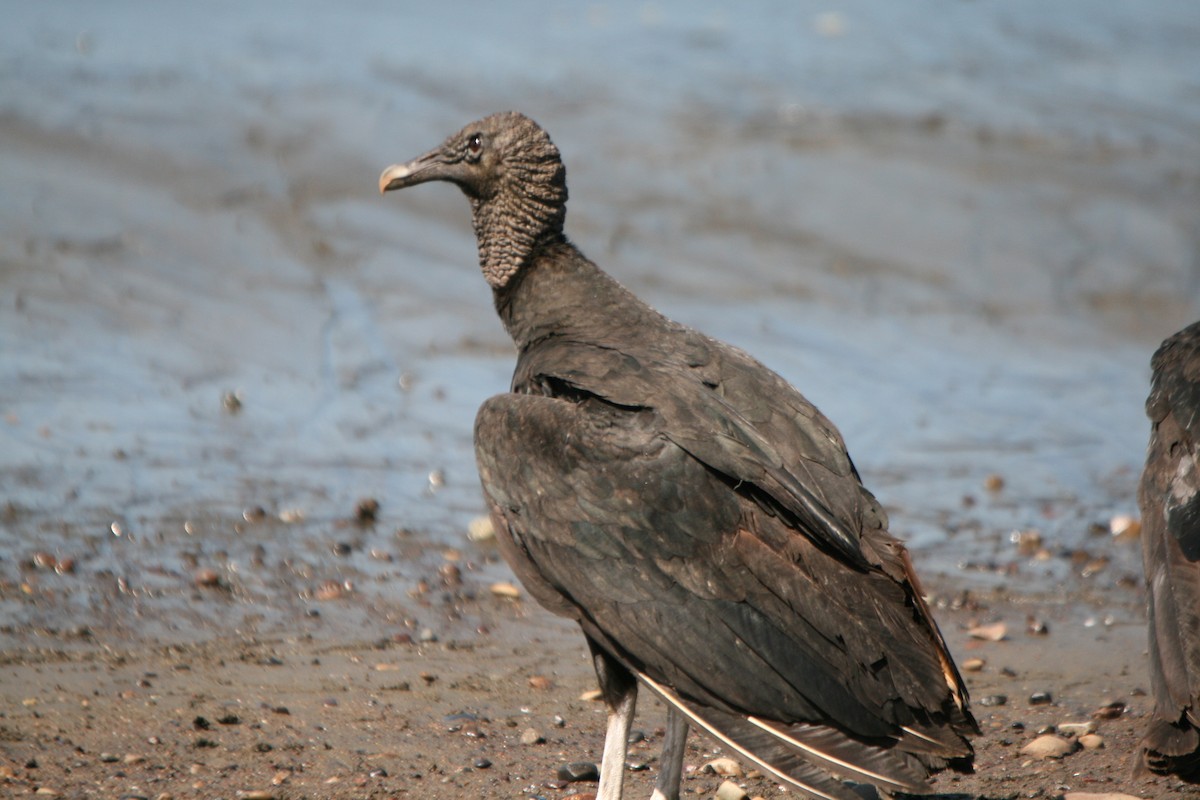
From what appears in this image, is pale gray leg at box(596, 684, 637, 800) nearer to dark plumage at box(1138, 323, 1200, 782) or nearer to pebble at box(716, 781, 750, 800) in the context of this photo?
pebble at box(716, 781, 750, 800)

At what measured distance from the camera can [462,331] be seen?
7.25m

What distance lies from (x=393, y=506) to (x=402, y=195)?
140 inches

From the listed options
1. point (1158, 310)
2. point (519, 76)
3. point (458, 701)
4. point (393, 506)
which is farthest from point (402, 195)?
point (458, 701)

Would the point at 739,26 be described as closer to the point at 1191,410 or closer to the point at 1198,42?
the point at 1198,42

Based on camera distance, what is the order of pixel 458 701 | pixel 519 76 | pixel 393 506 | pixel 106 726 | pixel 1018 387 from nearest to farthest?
→ pixel 106 726
pixel 458 701
pixel 393 506
pixel 1018 387
pixel 519 76

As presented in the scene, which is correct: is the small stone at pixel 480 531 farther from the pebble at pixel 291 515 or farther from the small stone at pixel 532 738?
the small stone at pixel 532 738

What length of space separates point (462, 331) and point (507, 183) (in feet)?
10.2

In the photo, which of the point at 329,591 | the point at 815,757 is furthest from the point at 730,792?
the point at 329,591

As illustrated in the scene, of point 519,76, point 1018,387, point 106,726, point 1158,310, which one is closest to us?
point 106,726

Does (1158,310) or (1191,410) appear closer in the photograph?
(1191,410)

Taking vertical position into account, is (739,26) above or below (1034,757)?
above

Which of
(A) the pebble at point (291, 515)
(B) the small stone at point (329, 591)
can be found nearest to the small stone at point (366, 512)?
(A) the pebble at point (291, 515)

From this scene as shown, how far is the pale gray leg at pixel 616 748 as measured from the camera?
343 centimetres

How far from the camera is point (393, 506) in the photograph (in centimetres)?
555
